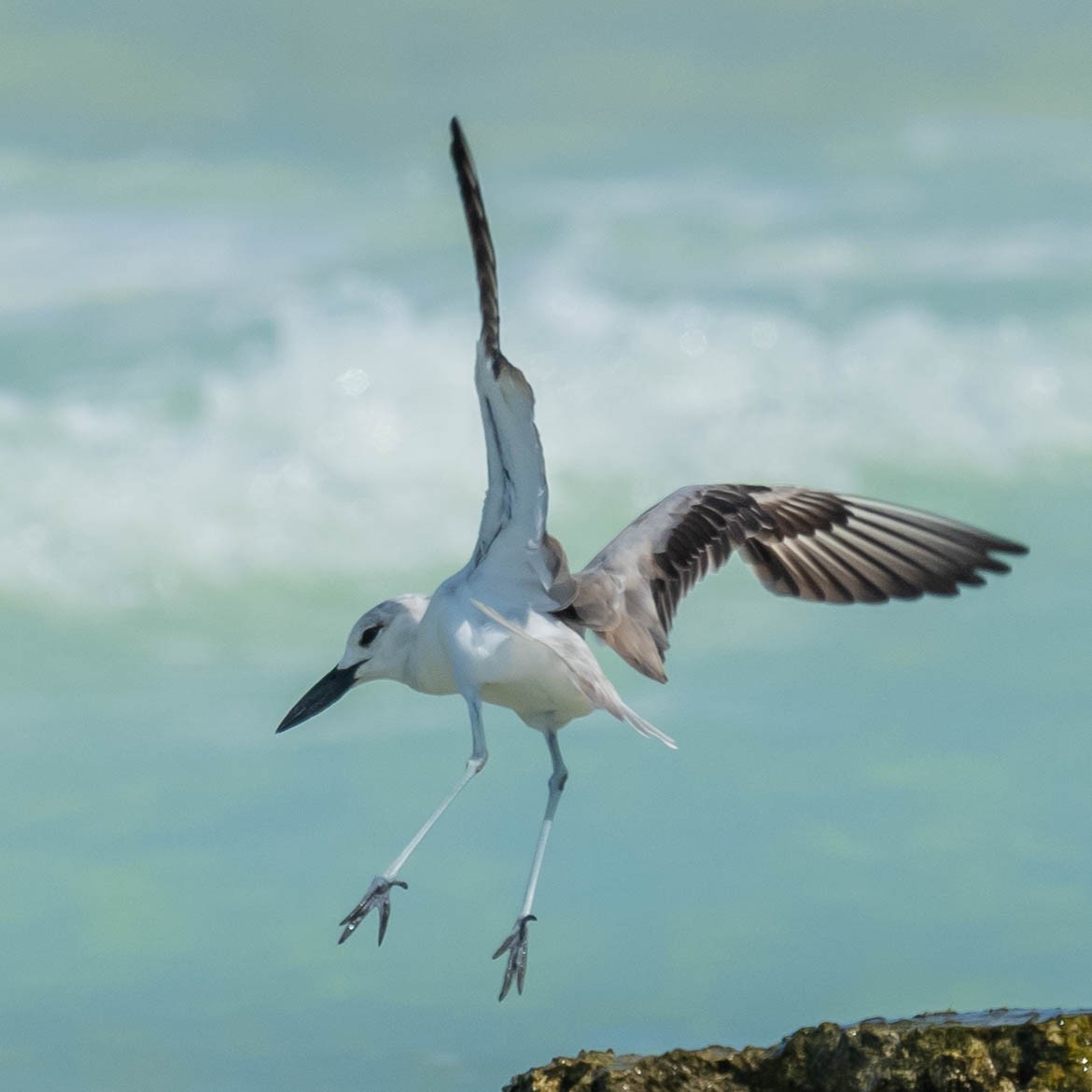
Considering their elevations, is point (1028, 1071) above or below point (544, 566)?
below

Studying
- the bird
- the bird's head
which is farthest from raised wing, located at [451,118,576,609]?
the bird's head

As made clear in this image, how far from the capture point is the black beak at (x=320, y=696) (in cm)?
939

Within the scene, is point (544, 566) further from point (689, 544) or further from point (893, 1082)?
point (893, 1082)

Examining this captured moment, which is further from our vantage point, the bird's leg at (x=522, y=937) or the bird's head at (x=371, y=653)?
the bird's head at (x=371, y=653)

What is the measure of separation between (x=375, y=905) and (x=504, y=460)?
2291 mm

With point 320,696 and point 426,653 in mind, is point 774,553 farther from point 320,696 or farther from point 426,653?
point 320,696

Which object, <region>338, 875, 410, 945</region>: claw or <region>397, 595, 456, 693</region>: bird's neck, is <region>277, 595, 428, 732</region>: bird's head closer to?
<region>397, 595, 456, 693</region>: bird's neck

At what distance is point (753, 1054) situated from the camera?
6.61 meters

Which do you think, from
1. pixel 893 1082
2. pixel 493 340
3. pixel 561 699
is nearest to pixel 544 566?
pixel 561 699

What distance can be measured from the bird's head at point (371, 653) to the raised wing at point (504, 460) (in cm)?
98

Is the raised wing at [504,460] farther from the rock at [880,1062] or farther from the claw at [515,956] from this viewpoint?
the rock at [880,1062]

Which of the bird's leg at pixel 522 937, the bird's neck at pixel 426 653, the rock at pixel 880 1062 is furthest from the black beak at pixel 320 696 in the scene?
the rock at pixel 880 1062

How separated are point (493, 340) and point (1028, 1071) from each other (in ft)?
12.7

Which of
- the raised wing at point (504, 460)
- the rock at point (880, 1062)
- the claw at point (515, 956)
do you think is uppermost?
the raised wing at point (504, 460)
